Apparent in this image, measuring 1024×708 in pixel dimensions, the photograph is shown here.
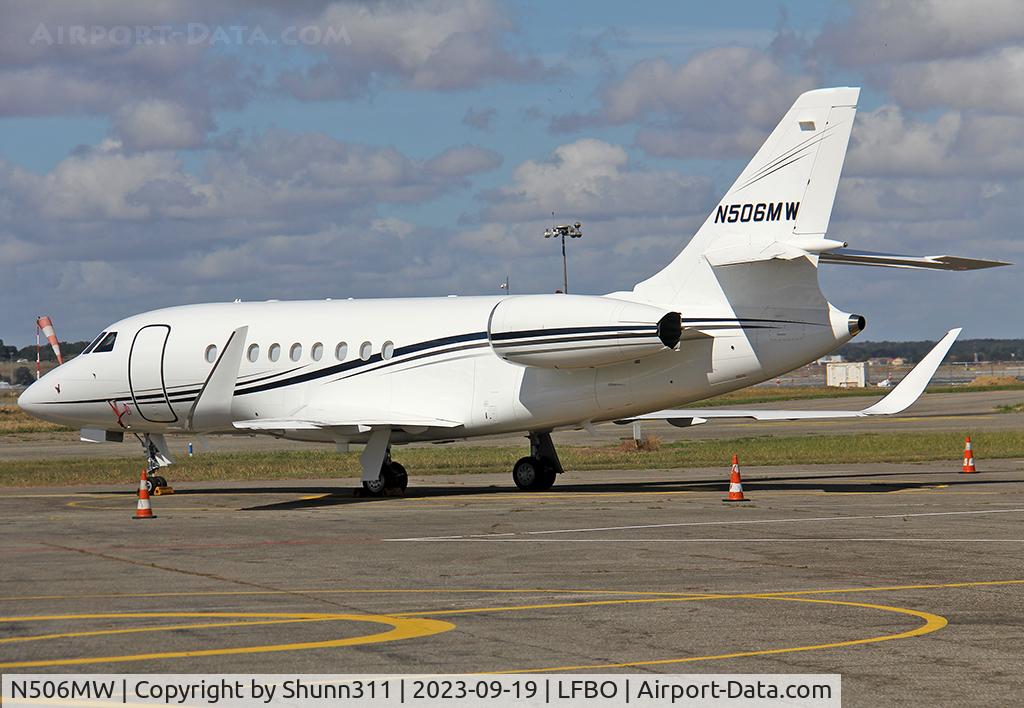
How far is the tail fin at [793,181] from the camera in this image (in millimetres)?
25188

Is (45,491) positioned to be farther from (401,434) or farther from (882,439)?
(882,439)

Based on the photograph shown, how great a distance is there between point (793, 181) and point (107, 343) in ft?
50.8

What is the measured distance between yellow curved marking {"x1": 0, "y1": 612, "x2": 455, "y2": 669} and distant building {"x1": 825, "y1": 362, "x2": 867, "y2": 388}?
123 meters

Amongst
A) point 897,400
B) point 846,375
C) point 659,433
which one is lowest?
point 659,433

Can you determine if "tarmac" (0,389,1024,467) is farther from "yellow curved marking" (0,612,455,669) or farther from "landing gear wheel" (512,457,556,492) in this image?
"yellow curved marking" (0,612,455,669)

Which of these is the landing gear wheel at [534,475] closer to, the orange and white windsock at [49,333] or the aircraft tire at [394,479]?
the aircraft tire at [394,479]

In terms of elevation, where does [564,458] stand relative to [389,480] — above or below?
above

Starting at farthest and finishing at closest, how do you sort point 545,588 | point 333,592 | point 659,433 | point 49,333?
point 659,433 → point 49,333 → point 545,588 → point 333,592

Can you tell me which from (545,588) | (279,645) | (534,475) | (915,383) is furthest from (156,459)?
(279,645)

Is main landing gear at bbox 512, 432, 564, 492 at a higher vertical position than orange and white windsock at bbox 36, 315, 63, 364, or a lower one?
lower

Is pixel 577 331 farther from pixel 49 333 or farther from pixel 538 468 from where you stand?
pixel 49 333

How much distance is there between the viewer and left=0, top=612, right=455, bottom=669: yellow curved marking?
10.4 m

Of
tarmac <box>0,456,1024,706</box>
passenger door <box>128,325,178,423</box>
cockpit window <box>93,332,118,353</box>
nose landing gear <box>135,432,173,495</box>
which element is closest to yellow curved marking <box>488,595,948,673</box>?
tarmac <box>0,456,1024,706</box>

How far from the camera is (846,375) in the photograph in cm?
13462
